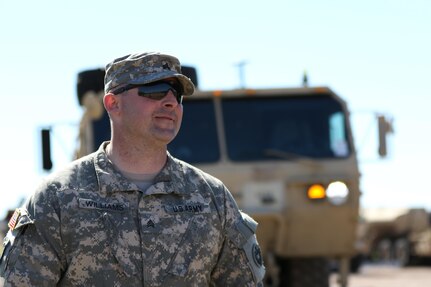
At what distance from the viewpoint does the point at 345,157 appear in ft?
42.1

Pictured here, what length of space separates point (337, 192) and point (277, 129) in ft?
2.99

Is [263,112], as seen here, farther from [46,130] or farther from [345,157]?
[46,130]

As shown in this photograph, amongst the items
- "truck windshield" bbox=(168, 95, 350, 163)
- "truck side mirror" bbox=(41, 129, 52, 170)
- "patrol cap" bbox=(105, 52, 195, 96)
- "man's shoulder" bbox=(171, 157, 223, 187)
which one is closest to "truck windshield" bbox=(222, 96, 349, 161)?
"truck windshield" bbox=(168, 95, 350, 163)

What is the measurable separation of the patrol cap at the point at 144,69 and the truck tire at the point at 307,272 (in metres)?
9.05

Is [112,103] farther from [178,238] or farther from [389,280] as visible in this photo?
[389,280]

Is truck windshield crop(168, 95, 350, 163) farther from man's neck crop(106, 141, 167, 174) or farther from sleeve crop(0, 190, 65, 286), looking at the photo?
sleeve crop(0, 190, 65, 286)

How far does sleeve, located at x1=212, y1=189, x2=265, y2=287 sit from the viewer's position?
13.5ft

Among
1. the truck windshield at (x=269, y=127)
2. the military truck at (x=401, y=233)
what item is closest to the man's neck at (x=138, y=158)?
the truck windshield at (x=269, y=127)

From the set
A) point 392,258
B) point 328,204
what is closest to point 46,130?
point 328,204

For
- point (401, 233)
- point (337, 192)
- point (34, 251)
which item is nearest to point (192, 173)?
point (34, 251)

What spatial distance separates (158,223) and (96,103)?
7773 millimetres

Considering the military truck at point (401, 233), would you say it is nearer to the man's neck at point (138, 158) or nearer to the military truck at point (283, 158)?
the military truck at point (283, 158)

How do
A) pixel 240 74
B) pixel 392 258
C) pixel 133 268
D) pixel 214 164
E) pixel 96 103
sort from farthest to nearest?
pixel 392 258
pixel 240 74
pixel 214 164
pixel 96 103
pixel 133 268

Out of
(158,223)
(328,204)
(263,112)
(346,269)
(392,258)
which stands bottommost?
(392,258)
